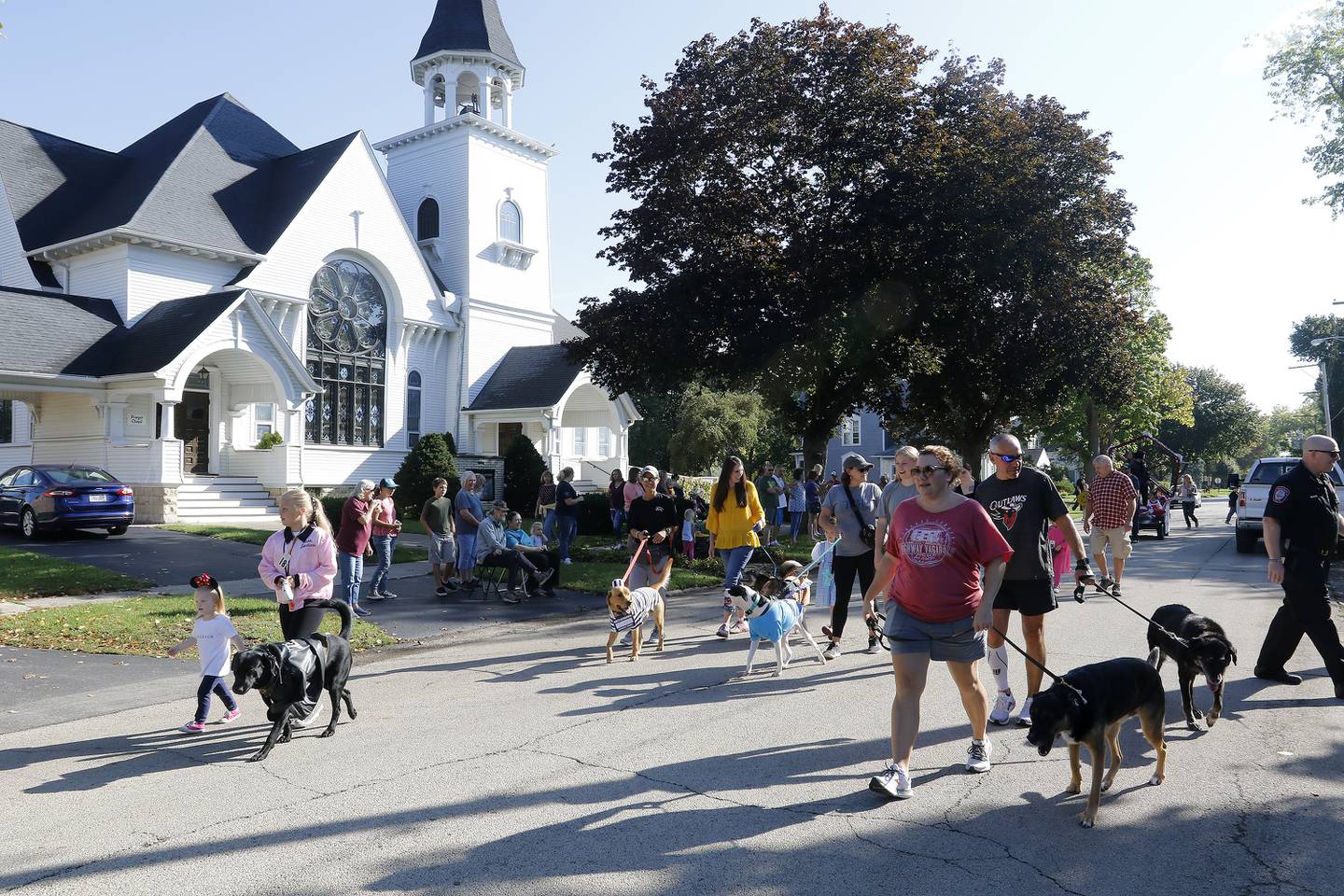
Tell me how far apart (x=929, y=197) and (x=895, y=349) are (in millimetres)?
4982

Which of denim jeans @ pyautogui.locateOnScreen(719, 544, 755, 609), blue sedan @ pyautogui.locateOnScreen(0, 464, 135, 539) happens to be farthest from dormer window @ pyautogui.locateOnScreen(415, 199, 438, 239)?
denim jeans @ pyautogui.locateOnScreen(719, 544, 755, 609)

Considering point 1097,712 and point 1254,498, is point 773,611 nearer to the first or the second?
point 1097,712

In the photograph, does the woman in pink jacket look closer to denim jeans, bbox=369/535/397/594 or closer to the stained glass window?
denim jeans, bbox=369/535/397/594

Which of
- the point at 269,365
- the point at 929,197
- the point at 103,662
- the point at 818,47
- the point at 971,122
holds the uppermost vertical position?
the point at 818,47

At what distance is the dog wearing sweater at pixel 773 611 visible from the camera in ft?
26.7

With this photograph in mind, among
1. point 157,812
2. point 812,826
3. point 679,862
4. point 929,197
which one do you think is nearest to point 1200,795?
point 812,826

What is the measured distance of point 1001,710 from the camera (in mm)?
6562

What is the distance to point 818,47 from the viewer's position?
78.8 feet

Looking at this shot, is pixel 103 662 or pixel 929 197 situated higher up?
pixel 929 197

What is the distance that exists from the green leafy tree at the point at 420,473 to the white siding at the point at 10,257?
10805 mm

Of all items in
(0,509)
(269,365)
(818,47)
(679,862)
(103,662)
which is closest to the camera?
(679,862)

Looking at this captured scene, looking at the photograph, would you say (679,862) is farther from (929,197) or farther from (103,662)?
(929,197)

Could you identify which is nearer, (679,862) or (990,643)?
(679,862)

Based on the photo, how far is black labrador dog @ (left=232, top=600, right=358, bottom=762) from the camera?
19.3ft
